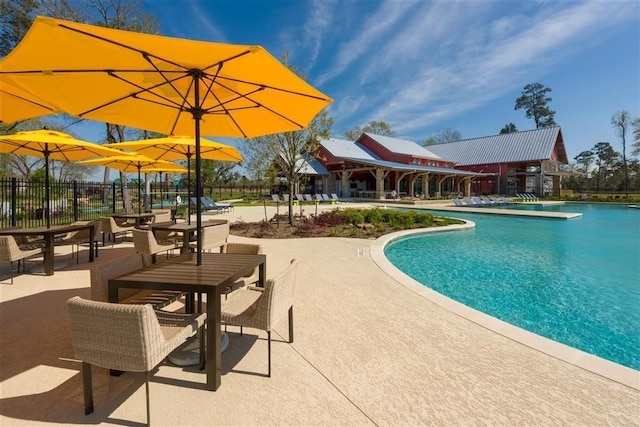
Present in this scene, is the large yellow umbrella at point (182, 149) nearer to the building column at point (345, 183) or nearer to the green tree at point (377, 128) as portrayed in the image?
the building column at point (345, 183)

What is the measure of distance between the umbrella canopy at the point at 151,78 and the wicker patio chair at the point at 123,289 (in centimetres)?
59

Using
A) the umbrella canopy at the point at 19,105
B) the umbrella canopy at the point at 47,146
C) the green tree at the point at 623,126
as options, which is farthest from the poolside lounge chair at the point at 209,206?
the green tree at the point at 623,126

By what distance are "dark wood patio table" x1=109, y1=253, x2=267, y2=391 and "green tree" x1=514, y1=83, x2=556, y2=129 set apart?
67974 mm

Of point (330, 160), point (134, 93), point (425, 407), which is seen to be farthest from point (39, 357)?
point (330, 160)

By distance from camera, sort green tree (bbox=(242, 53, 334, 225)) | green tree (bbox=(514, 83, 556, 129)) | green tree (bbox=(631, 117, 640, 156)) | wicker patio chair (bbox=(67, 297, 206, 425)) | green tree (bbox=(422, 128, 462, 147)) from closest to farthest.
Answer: wicker patio chair (bbox=(67, 297, 206, 425)), green tree (bbox=(242, 53, 334, 225)), green tree (bbox=(631, 117, 640, 156)), green tree (bbox=(514, 83, 556, 129)), green tree (bbox=(422, 128, 462, 147))

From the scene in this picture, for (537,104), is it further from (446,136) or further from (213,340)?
(213,340)

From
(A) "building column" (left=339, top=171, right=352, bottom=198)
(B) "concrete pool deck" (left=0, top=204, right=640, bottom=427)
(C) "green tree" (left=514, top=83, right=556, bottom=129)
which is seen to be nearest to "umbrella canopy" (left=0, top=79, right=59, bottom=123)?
(B) "concrete pool deck" (left=0, top=204, right=640, bottom=427)

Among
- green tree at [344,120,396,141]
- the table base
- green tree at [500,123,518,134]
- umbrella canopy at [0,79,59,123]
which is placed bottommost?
the table base

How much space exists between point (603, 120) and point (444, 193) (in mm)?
27823

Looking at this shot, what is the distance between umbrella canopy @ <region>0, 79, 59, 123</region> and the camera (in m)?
3.79

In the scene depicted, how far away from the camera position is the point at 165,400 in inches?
81.6

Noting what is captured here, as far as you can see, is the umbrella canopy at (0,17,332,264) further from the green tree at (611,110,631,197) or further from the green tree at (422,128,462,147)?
the green tree at (422,128,462,147)

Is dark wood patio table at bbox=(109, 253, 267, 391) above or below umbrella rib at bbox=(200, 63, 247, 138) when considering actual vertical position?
below

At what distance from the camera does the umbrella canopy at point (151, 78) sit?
2062 mm
